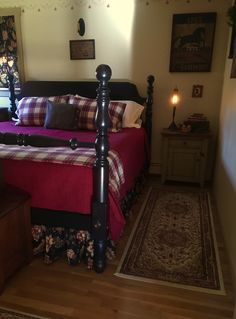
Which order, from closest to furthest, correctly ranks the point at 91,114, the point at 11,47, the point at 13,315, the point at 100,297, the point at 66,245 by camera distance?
the point at 13,315, the point at 100,297, the point at 66,245, the point at 91,114, the point at 11,47

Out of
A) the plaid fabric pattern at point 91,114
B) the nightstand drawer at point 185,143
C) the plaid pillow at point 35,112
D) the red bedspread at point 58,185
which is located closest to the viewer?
the red bedspread at point 58,185

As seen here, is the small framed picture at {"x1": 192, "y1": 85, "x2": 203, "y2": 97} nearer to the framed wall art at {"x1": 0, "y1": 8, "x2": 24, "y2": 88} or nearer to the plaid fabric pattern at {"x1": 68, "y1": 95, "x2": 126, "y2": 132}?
the plaid fabric pattern at {"x1": 68, "y1": 95, "x2": 126, "y2": 132}

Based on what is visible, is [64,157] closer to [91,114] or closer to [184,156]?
[91,114]

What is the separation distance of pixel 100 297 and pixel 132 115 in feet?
6.68

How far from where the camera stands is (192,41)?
3.18m

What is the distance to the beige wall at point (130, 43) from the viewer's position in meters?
3.22

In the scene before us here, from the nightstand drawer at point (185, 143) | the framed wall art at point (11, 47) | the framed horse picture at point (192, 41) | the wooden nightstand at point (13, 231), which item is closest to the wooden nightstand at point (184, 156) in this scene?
the nightstand drawer at point (185, 143)

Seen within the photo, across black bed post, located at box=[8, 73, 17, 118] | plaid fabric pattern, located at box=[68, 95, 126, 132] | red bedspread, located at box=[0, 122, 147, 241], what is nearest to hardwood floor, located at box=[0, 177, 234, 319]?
red bedspread, located at box=[0, 122, 147, 241]

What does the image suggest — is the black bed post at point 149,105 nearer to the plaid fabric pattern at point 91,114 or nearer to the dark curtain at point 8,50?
the plaid fabric pattern at point 91,114

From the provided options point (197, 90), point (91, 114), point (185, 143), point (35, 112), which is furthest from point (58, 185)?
point (197, 90)

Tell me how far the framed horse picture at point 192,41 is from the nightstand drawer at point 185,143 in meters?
0.87

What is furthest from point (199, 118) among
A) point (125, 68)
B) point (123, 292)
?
point (123, 292)

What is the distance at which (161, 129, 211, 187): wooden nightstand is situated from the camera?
124 inches

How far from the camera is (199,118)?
3.28 meters
